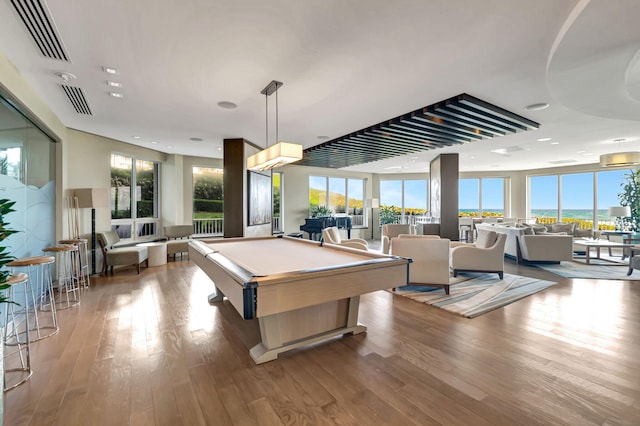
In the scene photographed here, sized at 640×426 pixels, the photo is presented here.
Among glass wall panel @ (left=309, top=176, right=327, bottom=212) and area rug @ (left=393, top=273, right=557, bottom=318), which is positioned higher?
glass wall panel @ (left=309, top=176, right=327, bottom=212)

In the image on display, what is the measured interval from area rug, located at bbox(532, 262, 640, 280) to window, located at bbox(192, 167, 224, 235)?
882cm

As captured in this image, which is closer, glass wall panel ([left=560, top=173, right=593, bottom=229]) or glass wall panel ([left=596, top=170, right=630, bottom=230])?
glass wall panel ([left=596, top=170, right=630, bottom=230])

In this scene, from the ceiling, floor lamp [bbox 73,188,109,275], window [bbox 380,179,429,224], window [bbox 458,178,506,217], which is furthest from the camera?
window [bbox 380,179,429,224]

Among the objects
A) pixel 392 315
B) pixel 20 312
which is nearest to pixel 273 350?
pixel 392 315

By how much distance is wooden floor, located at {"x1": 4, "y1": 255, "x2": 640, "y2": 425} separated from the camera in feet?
6.29

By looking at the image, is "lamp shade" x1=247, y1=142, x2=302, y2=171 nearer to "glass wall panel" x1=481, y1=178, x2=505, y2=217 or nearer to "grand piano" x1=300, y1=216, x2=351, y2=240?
"grand piano" x1=300, y1=216, x2=351, y2=240

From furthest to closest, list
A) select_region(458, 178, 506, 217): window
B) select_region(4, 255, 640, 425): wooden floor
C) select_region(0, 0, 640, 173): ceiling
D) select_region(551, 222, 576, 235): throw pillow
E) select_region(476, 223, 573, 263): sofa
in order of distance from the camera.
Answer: select_region(458, 178, 506, 217): window
select_region(551, 222, 576, 235): throw pillow
select_region(476, 223, 573, 263): sofa
select_region(0, 0, 640, 173): ceiling
select_region(4, 255, 640, 425): wooden floor

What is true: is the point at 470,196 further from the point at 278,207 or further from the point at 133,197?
the point at 133,197

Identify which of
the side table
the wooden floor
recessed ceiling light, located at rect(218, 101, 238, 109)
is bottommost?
the wooden floor

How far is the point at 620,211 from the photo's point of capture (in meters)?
7.86

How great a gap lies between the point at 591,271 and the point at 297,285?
724 cm

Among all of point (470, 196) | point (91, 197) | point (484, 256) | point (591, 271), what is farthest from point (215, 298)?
point (470, 196)

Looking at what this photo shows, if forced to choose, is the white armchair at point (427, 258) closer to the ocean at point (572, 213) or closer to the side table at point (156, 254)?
the side table at point (156, 254)

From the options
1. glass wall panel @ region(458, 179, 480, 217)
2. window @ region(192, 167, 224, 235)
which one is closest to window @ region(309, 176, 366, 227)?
window @ region(192, 167, 224, 235)
